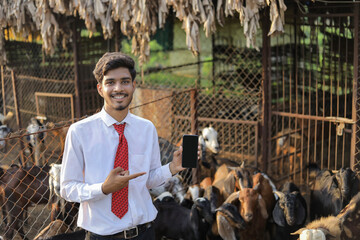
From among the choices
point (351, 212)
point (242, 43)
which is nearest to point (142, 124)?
point (351, 212)

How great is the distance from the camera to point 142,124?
2867 mm

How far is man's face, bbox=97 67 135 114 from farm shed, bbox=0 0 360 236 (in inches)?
119

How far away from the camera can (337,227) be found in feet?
15.2

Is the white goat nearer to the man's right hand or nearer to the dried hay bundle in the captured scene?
the dried hay bundle

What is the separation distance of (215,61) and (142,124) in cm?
873

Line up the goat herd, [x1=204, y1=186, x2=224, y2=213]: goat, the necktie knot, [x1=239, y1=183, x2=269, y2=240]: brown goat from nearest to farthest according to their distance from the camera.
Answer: the necktie knot, the goat herd, [x1=239, y1=183, x2=269, y2=240]: brown goat, [x1=204, y1=186, x2=224, y2=213]: goat

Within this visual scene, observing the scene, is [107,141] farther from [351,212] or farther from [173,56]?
[173,56]

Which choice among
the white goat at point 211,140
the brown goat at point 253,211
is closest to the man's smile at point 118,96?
the brown goat at point 253,211

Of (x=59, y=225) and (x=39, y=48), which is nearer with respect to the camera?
(x=59, y=225)

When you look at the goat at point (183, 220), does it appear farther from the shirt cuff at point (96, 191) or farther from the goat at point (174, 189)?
the shirt cuff at point (96, 191)

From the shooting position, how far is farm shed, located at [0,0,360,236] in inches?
275

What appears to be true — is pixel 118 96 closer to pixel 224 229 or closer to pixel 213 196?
pixel 224 229

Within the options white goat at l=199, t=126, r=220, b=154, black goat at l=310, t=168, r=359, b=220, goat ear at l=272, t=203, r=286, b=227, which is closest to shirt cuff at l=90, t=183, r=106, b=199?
goat ear at l=272, t=203, r=286, b=227

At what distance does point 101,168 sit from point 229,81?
7.17m
